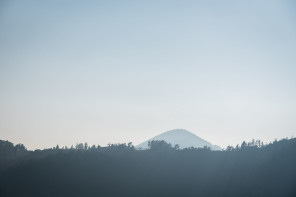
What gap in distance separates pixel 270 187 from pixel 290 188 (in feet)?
27.1

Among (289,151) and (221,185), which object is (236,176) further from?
(289,151)

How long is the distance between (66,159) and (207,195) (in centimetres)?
7540

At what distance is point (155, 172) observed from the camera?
15838 centimetres

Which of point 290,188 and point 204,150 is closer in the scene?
point 290,188

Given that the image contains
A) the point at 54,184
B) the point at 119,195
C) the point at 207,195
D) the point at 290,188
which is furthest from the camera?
the point at 54,184

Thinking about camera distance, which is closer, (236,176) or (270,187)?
(270,187)

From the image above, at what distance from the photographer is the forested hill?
130m

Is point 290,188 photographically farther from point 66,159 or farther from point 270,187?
point 66,159

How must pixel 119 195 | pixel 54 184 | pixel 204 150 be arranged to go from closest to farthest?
1. pixel 119 195
2. pixel 54 184
3. pixel 204 150

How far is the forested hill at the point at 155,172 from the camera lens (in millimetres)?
130000

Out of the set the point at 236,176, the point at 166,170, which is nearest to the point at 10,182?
the point at 166,170

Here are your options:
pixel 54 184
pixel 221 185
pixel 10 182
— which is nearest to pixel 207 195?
pixel 221 185

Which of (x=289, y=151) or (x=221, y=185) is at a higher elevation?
(x=289, y=151)

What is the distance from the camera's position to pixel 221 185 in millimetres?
134500
